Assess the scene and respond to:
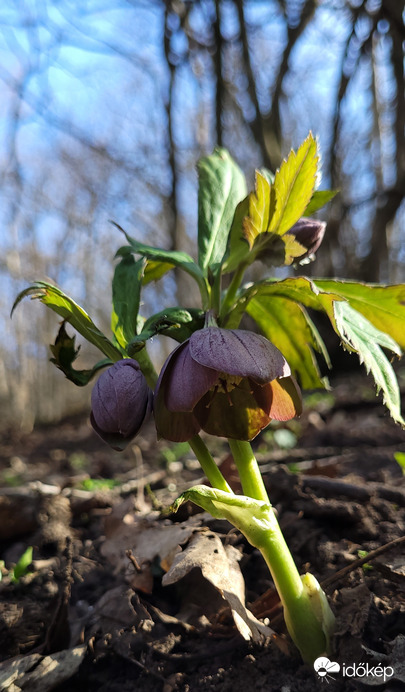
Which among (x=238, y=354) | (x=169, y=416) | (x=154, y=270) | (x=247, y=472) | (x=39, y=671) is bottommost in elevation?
(x=39, y=671)

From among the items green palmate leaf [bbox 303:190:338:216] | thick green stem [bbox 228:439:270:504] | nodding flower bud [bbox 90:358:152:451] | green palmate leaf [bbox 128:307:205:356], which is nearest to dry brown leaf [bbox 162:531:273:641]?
thick green stem [bbox 228:439:270:504]

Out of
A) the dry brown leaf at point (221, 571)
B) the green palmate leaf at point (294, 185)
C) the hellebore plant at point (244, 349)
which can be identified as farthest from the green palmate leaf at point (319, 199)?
the dry brown leaf at point (221, 571)

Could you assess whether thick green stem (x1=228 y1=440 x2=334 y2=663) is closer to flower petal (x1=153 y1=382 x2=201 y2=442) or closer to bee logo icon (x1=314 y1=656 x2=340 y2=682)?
bee logo icon (x1=314 y1=656 x2=340 y2=682)

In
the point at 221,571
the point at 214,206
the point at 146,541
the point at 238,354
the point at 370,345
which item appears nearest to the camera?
the point at 238,354

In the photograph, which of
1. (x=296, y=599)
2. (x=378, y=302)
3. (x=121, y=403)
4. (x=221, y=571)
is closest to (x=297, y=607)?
(x=296, y=599)

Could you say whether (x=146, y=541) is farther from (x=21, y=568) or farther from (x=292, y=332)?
(x=292, y=332)

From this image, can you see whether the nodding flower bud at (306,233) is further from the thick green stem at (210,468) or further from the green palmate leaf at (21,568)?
the green palmate leaf at (21,568)
